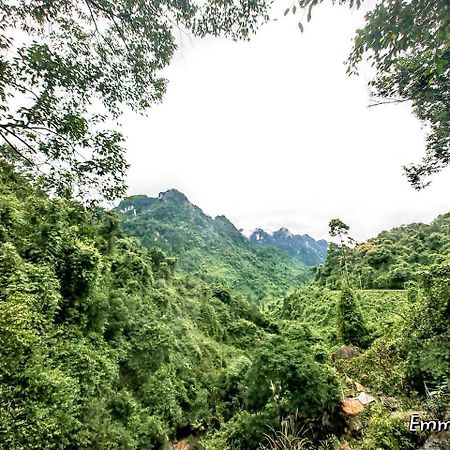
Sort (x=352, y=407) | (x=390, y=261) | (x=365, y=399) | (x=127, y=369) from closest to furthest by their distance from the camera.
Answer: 1. (x=352, y=407)
2. (x=365, y=399)
3. (x=127, y=369)
4. (x=390, y=261)

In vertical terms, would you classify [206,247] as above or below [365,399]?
above

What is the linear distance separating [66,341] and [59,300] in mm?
856

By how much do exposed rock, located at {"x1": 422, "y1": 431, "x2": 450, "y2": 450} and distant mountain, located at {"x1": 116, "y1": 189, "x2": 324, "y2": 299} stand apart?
43.2 meters

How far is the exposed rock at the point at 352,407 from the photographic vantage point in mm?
7455

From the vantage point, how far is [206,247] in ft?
245

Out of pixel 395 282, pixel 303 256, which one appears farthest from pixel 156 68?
pixel 303 256

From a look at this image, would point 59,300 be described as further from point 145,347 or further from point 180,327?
point 180,327

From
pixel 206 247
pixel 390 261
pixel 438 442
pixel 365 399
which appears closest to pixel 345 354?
pixel 365 399

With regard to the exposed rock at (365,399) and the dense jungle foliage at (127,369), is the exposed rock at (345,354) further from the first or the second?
the exposed rock at (365,399)

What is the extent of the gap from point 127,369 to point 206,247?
64.6 m

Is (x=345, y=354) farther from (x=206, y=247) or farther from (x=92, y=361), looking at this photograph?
(x=206, y=247)

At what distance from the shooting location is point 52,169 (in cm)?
374

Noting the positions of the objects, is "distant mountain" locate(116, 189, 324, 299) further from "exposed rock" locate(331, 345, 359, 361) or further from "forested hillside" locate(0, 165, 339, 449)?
"forested hillside" locate(0, 165, 339, 449)

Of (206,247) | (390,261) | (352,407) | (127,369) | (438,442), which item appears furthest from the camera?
(206,247)
